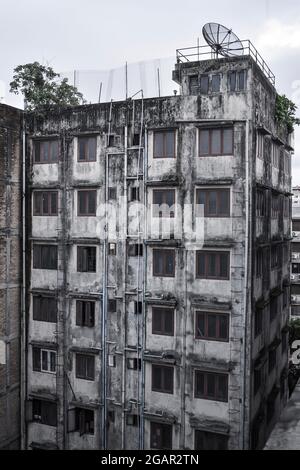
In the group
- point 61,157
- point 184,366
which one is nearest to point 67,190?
point 61,157

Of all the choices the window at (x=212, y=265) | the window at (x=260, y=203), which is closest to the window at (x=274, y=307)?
the window at (x=260, y=203)

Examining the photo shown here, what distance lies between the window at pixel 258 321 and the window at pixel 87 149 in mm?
11722

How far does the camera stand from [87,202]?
2570 cm

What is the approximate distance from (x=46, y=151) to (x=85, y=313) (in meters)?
9.24

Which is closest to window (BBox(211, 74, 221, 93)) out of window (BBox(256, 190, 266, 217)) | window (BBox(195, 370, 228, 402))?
window (BBox(256, 190, 266, 217))

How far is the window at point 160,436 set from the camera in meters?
24.5

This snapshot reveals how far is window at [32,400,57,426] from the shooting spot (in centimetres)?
2675

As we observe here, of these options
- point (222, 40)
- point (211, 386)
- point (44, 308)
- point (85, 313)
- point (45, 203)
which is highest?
point (222, 40)

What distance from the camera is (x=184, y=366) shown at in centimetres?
2391

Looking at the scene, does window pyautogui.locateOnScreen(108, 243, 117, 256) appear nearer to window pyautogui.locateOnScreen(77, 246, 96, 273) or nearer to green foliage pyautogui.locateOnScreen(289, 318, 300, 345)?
window pyautogui.locateOnScreen(77, 246, 96, 273)

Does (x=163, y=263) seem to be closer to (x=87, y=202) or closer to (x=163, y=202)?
(x=163, y=202)

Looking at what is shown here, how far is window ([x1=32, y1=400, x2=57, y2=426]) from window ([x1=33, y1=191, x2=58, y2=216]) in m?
10.7

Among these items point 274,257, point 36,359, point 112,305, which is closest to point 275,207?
point 274,257
